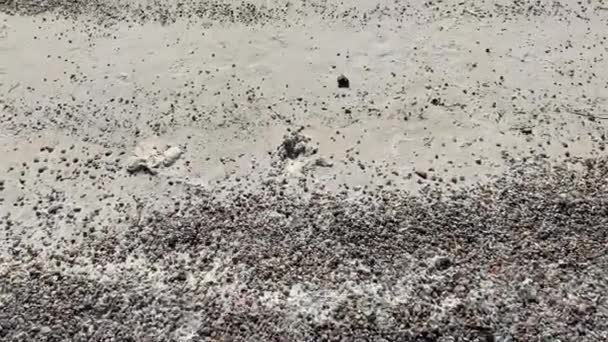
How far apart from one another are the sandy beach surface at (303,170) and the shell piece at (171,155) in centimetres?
5

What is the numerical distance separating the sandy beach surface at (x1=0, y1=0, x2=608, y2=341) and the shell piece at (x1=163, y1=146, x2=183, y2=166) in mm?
46

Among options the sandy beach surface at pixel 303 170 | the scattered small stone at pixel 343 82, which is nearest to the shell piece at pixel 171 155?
the sandy beach surface at pixel 303 170

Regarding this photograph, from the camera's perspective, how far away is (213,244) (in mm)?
9875

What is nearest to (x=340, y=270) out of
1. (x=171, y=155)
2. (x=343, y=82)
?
(x=171, y=155)

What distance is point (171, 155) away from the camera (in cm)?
1132

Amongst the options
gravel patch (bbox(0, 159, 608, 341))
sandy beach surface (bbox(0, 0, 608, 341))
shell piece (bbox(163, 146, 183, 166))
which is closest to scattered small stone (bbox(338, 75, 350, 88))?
sandy beach surface (bbox(0, 0, 608, 341))

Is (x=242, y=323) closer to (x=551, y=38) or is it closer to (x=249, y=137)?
(x=249, y=137)

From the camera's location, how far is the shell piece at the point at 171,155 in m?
11.3

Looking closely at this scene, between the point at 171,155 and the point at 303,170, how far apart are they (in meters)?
2.41

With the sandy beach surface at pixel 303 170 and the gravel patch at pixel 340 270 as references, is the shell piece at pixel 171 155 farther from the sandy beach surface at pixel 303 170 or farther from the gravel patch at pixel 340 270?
the gravel patch at pixel 340 270

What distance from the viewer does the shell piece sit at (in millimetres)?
11252

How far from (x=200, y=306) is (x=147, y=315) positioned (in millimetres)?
762

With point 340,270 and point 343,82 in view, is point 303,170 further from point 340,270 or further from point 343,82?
point 343,82

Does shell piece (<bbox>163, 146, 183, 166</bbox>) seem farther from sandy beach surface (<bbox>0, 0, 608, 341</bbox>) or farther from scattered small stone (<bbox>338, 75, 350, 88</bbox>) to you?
scattered small stone (<bbox>338, 75, 350, 88</bbox>)
